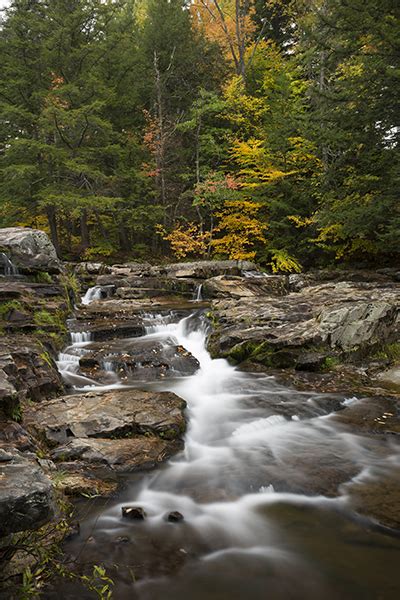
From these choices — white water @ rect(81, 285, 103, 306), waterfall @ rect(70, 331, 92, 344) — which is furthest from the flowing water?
white water @ rect(81, 285, 103, 306)

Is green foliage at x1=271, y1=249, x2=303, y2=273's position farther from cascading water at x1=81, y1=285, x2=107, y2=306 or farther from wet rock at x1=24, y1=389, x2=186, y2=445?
wet rock at x1=24, y1=389, x2=186, y2=445

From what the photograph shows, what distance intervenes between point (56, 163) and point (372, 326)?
16.6 meters

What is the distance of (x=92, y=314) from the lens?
10602 millimetres

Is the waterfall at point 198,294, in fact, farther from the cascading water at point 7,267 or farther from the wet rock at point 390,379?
the wet rock at point 390,379

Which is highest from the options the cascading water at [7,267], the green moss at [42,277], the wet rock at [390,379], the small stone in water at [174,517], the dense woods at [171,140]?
the dense woods at [171,140]

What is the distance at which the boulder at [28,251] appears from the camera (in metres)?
10.9

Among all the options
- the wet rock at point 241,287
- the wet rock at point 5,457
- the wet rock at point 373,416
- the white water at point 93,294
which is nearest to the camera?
the wet rock at point 5,457

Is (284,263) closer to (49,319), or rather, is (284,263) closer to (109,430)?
(49,319)

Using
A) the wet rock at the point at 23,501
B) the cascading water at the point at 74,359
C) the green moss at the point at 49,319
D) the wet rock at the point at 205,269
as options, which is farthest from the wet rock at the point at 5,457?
the wet rock at the point at 205,269

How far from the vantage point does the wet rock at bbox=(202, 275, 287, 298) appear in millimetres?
12647

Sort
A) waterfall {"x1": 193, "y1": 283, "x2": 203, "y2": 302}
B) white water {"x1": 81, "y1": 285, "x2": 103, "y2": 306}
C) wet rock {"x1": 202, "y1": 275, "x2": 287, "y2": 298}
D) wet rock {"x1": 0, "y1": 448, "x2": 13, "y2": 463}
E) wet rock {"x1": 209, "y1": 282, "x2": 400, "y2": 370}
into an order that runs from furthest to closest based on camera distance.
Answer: waterfall {"x1": 193, "y1": 283, "x2": 203, "y2": 302}, white water {"x1": 81, "y1": 285, "x2": 103, "y2": 306}, wet rock {"x1": 202, "y1": 275, "x2": 287, "y2": 298}, wet rock {"x1": 209, "y1": 282, "x2": 400, "y2": 370}, wet rock {"x1": 0, "y1": 448, "x2": 13, "y2": 463}

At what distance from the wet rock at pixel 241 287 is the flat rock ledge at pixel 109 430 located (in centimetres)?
713

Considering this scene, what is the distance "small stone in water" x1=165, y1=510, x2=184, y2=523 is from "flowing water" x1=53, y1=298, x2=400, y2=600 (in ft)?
0.21

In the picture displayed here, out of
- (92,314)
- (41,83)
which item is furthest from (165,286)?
(41,83)
